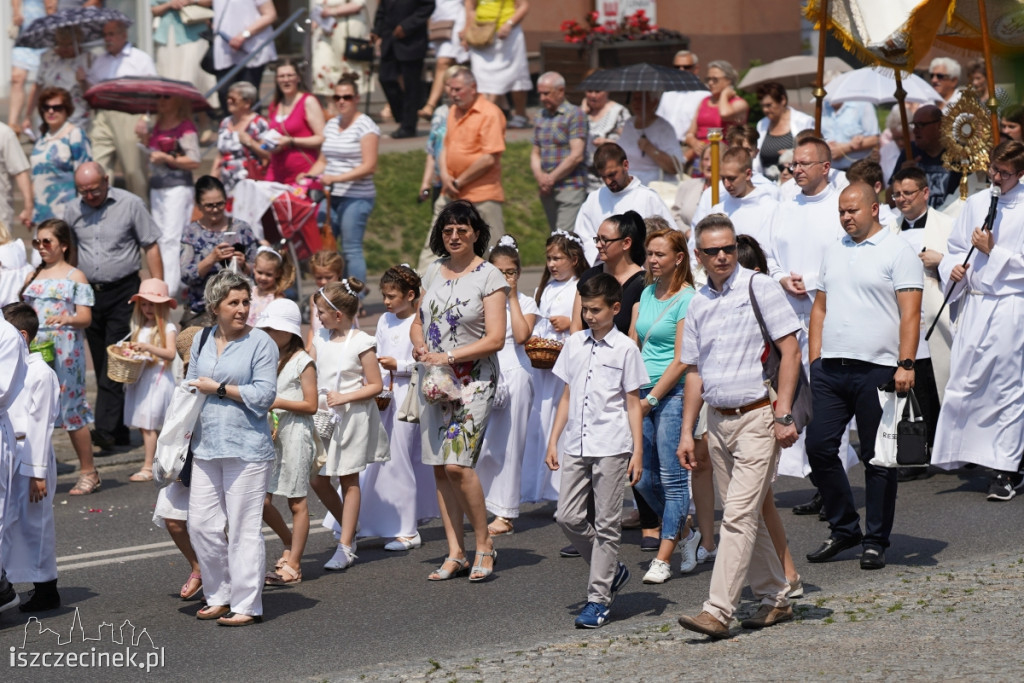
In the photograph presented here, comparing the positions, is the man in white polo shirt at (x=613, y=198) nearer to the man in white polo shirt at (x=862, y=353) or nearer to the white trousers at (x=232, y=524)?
the man in white polo shirt at (x=862, y=353)

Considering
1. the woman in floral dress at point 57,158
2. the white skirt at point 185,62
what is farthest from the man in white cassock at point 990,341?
the white skirt at point 185,62

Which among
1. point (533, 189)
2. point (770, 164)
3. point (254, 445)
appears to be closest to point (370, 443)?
point (254, 445)

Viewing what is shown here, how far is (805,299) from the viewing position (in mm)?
9625

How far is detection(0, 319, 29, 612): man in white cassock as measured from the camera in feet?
22.6

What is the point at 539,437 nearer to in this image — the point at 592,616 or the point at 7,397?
the point at 592,616

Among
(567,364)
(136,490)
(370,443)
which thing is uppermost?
(567,364)

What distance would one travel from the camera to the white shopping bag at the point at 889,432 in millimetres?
7402

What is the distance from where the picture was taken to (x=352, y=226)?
47.3ft

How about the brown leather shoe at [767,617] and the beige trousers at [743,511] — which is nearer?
the beige trousers at [743,511]

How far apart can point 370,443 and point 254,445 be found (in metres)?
1.41

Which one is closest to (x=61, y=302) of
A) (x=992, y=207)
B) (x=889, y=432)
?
(x=889, y=432)

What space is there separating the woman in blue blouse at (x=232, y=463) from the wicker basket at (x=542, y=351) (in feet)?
6.80

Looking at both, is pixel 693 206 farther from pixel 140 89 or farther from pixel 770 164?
pixel 140 89

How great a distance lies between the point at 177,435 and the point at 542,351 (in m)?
2.50
